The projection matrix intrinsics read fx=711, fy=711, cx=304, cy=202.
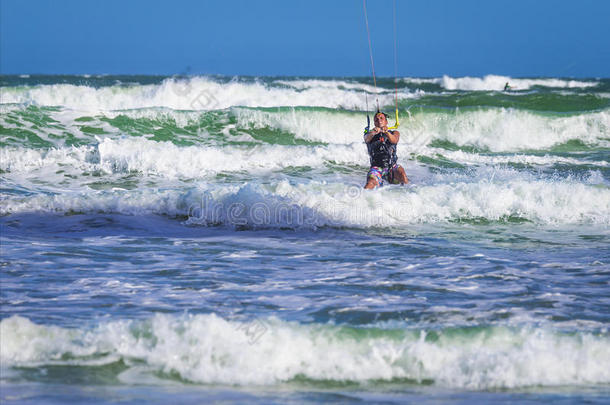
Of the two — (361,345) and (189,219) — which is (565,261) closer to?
(361,345)

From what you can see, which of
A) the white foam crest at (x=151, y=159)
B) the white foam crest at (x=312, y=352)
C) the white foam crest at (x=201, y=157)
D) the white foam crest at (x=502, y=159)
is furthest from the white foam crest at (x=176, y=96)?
the white foam crest at (x=312, y=352)

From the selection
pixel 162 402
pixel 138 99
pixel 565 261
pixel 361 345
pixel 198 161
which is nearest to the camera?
pixel 162 402

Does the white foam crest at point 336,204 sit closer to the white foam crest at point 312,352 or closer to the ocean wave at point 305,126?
the white foam crest at point 312,352

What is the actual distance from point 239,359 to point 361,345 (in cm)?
81

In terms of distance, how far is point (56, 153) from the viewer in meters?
13.9

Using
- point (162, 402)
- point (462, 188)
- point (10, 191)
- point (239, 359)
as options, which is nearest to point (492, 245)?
point (462, 188)

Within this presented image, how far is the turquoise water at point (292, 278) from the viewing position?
14.0 feet

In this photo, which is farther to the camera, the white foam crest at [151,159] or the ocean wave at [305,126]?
the ocean wave at [305,126]

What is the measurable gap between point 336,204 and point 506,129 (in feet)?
41.4

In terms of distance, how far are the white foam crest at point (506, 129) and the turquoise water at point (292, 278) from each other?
448 cm

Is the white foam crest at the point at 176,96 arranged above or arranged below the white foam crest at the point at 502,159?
above

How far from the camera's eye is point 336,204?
9836mm

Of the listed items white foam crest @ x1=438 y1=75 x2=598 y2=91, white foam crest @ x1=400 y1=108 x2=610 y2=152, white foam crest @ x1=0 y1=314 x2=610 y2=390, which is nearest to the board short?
white foam crest @ x1=0 y1=314 x2=610 y2=390

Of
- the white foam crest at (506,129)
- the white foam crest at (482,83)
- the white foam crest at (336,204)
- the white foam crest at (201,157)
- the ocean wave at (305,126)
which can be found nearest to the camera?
the white foam crest at (336,204)
